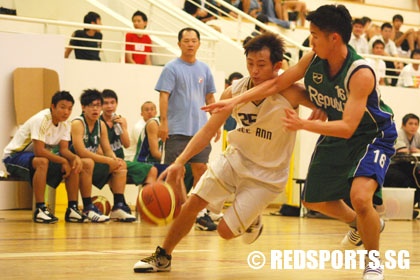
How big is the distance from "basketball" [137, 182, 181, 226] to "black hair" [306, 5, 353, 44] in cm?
132

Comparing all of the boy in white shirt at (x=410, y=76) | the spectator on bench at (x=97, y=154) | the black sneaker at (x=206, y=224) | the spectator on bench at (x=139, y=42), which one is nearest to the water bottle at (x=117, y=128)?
the spectator on bench at (x=97, y=154)

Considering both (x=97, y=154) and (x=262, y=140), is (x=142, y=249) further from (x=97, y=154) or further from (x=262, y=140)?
(x=97, y=154)

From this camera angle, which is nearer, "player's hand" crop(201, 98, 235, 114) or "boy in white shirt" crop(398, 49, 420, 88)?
"player's hand" crop(201, 98, 235, 114)

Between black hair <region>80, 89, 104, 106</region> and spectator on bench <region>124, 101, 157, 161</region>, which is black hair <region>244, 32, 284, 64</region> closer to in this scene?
black hair <region>80, 89, 104, 106</region>

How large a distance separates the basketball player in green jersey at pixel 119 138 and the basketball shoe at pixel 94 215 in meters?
0.62

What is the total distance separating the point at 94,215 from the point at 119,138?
1.39 metres

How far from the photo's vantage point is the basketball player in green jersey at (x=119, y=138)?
9.84 m

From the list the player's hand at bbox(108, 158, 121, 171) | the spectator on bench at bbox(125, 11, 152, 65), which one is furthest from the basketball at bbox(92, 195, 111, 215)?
the spectator on bench at bbox(125, 11, 152, 65)

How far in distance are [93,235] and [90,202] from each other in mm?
1904

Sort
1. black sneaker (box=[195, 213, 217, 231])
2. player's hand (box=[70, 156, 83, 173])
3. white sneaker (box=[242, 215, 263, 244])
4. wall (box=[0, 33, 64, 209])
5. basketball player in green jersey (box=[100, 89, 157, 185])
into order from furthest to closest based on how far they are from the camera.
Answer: wall (box=[0, 33, 64, 209]) < basketball player in green jersey (box=[100, 89, 157, 185]) < player's hand (box=[70, 156, 83, 173]) < black sneaker (box=[195, 213, 217, 231]) < white sneaker (box=[242, 215, 263, 244])

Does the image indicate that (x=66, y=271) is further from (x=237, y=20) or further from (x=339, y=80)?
(x=237, y=20)

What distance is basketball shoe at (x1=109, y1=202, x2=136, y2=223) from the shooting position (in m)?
9.59

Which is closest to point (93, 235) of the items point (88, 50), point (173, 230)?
point (173, 230)

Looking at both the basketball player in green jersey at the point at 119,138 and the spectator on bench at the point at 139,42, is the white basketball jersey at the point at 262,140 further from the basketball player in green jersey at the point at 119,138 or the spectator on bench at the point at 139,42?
the spectator on bench at the point at 139,42
